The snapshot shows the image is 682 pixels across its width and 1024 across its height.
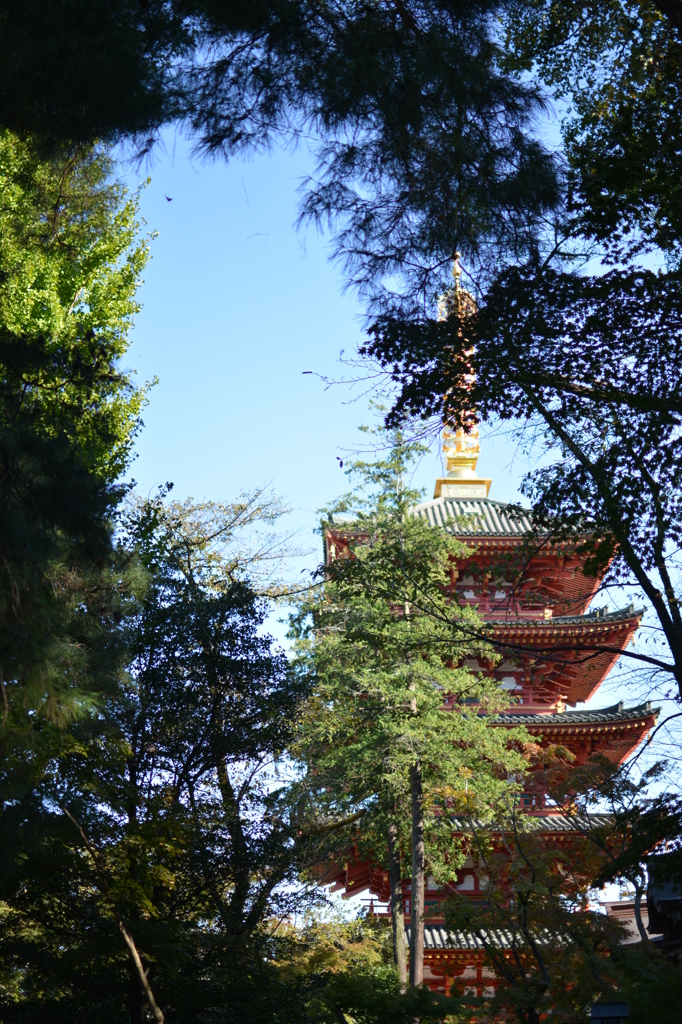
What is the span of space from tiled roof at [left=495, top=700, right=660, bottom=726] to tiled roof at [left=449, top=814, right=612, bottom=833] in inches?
48.6

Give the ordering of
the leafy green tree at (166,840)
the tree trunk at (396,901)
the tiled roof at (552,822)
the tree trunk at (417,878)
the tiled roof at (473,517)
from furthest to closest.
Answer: the tiled roof at (473,517), the tree trunk at (396,901), the tiled roof at (552,822), the tree trunk at (417,878), the leafy green tree at (166,840)

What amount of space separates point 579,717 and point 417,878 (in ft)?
11.9

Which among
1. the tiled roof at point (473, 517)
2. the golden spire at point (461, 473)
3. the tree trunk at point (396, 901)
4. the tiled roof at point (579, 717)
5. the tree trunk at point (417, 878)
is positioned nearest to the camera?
the tree trunk at point (417, 878)

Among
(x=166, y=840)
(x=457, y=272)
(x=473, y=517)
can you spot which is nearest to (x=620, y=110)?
(x=457, y=272)

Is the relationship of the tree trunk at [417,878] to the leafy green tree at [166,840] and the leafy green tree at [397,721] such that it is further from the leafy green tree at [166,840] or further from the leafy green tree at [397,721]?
the leafy green tree at [166,840]

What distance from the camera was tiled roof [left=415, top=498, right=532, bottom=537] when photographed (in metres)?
14.7

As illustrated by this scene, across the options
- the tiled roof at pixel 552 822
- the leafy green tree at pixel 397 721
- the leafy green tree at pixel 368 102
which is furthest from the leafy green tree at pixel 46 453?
the tiled roof at pixel 552 822

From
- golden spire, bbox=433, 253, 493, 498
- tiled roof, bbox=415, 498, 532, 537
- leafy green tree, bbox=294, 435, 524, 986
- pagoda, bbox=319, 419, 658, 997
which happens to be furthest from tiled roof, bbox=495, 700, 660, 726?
golden spire, bbox=433, 253, 493, 498

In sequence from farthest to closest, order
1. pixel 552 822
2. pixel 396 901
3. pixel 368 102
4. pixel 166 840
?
1. pixel 552 822
2. pixel 396 901
3. pixel 166 840
4. pixel 368 102

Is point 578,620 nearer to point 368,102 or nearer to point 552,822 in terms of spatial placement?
point 552,822

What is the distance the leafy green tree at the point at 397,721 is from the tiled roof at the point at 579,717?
802 mm

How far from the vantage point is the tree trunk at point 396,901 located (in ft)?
40.9

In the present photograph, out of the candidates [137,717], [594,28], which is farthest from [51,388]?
[137,717]

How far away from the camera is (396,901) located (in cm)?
1292
